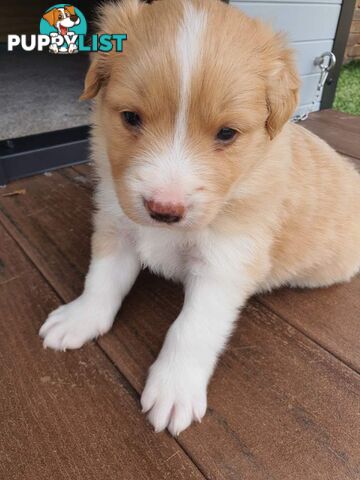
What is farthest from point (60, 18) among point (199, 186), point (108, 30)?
point (199, 186)

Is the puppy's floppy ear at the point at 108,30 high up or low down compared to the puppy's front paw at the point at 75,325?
up

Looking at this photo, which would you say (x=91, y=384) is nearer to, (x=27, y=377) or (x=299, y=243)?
(x=27, y=377)

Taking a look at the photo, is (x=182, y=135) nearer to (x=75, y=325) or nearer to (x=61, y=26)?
(x=75, y=325)

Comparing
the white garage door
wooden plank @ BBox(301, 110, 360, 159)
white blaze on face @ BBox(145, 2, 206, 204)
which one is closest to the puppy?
white blaze on face @ BBox(145, 2, 206, 204)

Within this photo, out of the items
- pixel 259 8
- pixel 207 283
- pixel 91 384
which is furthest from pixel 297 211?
pixel 259 8

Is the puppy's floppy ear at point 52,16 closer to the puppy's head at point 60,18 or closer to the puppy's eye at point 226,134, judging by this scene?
the puppy's head at point 60,18

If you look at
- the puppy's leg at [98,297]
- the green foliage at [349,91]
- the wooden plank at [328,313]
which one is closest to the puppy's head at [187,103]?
the puppy's leg at [98,297]
